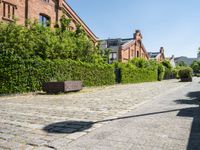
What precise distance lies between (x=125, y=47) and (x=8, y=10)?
29.2 meters

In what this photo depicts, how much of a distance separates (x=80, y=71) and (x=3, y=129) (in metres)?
15.5

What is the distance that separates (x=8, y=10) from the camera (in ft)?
74.8

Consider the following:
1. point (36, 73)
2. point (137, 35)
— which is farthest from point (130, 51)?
point (36, 73)

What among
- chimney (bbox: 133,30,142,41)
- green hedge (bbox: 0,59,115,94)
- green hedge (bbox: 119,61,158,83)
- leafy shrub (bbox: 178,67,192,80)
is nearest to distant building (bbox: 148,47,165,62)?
chimney (bbox: 133,30,142,41)

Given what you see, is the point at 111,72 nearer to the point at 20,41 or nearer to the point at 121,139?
the point at 20,41

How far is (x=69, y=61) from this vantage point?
1994cm

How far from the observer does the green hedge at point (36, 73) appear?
14438mm

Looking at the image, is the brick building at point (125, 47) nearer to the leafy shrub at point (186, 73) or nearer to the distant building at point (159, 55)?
the leafy shrub at point (186, 73)

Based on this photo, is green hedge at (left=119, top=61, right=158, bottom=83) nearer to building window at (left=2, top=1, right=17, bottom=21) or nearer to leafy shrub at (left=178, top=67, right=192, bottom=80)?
leafy shrub at (left=178, top=67, right=192, bottom=80)

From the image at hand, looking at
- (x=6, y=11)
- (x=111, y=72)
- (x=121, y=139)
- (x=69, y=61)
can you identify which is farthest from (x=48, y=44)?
(x=121, y=139)

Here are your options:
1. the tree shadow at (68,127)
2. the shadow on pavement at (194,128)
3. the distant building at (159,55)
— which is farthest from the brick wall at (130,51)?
the tree shadow at (68,127)

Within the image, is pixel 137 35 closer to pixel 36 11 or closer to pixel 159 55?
pixel 159 55

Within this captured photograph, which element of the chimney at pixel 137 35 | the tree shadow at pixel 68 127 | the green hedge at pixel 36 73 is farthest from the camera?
the chimney at pixel 137 35

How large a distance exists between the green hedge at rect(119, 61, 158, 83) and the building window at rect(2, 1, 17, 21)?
13475 millimetres
